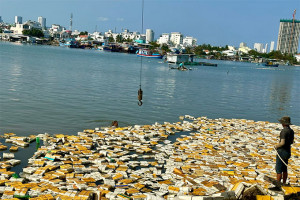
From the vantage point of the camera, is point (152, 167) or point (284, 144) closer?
point (284, 144)

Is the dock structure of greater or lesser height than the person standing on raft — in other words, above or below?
below

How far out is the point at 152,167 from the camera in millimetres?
11797

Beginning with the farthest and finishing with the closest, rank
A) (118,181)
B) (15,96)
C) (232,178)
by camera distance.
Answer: (15,96) → (232,178) → (118,181)

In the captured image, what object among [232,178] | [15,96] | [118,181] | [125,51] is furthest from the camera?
[125,51]

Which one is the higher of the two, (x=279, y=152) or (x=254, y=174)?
(x=279, y=152)

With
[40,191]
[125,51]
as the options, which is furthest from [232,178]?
[125,51]

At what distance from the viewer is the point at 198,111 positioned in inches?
1008

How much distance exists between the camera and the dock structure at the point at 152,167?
898 cm

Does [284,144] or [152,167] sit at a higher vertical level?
[284,144]

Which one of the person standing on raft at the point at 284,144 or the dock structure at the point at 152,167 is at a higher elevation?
the person standing on raft at the point at 284,144

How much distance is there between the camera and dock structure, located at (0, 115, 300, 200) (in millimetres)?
8984

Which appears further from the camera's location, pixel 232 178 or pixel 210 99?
pixel 210 99

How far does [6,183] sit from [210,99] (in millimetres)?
26465

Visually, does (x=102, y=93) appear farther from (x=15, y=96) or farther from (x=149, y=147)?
(x=149, y=147)
